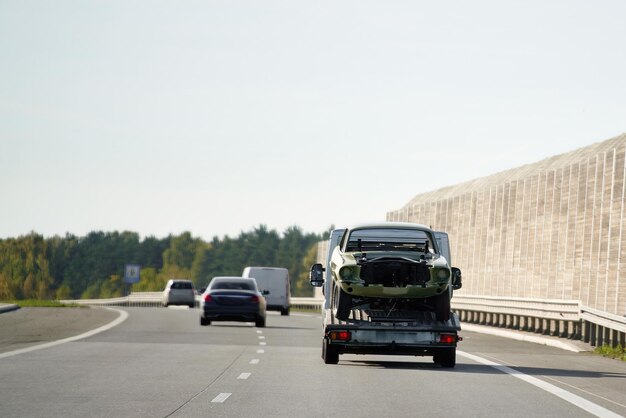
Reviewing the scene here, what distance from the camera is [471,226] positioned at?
50844 millimetres

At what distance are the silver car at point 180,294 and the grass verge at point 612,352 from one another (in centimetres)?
4888

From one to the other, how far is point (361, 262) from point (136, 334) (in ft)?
46.1

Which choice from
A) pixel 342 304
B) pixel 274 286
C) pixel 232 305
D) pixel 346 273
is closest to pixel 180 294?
pixel 274 286

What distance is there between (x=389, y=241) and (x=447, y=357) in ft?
9.65

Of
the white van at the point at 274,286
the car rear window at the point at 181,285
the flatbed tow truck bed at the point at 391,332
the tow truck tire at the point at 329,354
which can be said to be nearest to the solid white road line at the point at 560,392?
the flatbed tow truck bed at the point at 391,332

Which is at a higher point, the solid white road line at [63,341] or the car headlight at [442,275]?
the car headlight at [442,275]

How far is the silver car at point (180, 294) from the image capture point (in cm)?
7575

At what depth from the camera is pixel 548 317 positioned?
3394 centimetres

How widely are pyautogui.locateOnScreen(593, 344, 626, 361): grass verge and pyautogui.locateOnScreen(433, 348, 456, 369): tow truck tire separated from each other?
5338mm

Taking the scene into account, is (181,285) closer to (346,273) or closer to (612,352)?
(612,352)

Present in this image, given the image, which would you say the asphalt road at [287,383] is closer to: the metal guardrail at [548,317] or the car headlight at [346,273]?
the metal guardrail at [548,317]

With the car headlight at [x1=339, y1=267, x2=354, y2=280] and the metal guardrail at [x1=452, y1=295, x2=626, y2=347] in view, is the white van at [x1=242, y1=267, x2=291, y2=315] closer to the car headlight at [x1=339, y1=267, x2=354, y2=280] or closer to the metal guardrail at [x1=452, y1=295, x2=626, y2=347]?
the metal guardrail at [x1=452, y1=295, x2=626, y2=347]

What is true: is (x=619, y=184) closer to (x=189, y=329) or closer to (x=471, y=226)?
(x=189, y=329)

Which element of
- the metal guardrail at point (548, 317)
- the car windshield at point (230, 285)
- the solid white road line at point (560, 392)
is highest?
the car windshield at point (230, 285)
